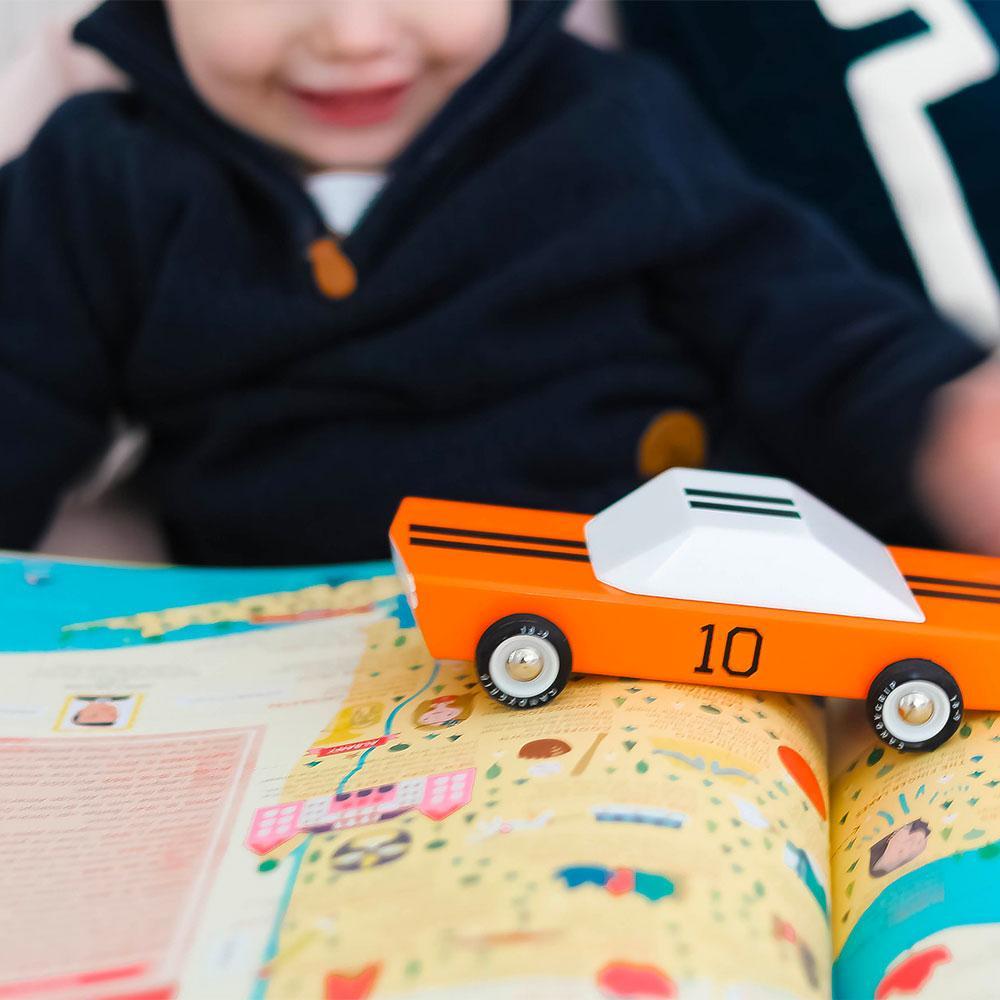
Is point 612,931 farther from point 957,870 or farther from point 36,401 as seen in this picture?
point 36,401

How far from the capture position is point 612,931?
33 centimetres

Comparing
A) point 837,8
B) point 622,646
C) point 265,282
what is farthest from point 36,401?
point 837,8

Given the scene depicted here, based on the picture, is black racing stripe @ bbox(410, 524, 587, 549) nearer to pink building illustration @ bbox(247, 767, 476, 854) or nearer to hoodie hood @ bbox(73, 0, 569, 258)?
pink building illustration @ bbox(247, 767, 476, 854)

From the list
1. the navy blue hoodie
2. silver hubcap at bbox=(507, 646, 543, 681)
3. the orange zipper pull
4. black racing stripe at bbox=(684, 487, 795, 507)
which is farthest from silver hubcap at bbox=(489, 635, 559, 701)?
the orange zipper pull

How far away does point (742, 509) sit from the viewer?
0.49 metres

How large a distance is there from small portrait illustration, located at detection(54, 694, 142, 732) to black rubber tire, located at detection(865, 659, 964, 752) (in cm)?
30

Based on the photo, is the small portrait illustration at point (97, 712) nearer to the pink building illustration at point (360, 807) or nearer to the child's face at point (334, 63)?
the pink building illustration at point (360, 807)

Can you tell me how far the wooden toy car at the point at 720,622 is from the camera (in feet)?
1.47

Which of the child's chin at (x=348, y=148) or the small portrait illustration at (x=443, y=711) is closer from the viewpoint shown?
the small portrait illustration at (x=443, y=711)

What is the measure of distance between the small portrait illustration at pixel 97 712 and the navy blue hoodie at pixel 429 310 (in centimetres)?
23

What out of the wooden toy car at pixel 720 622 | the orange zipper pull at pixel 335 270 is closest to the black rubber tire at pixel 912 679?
the wooden toy car at pixel 720 622

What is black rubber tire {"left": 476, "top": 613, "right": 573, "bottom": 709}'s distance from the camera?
0.45 m

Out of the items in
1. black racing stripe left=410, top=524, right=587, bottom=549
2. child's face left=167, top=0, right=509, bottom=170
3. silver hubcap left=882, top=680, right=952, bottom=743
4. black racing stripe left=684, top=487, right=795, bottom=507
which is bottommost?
silver hubcap left=882, top=680, right=952, bottom=743

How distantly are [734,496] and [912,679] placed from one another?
11cm
